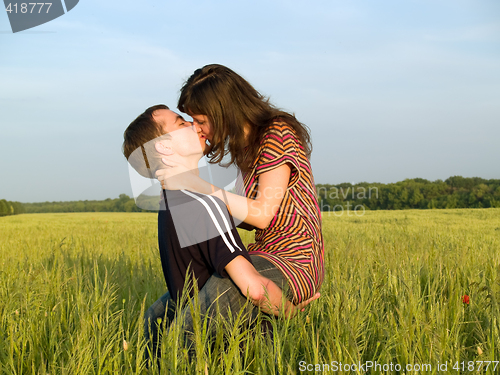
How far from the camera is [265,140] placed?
2.30 metres

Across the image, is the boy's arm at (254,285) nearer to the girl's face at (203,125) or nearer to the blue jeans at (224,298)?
the blue jeans at (224,298)

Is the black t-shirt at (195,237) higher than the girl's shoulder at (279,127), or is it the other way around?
the girl's shoulder at (279,127)

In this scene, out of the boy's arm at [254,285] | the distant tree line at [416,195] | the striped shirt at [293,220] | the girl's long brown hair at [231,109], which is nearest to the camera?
the boy's arm at [254,285]

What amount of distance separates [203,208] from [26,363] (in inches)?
44.0

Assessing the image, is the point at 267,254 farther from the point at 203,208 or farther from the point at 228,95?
the point at 228,95

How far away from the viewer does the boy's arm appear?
174 centimetres

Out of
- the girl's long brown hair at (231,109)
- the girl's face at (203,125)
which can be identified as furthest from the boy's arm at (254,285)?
the girl's face at (203,125)

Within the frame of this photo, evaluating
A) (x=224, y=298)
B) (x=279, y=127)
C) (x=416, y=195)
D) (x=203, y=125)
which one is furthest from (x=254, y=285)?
(x=416, y=195)

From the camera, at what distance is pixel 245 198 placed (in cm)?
216

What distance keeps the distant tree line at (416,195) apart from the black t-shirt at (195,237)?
19.0 meters

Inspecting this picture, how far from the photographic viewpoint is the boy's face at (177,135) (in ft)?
7.44

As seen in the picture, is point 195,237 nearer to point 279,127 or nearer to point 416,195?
point 279,127

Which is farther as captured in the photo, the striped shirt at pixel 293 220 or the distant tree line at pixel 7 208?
the distant tree line at pixel 7 208

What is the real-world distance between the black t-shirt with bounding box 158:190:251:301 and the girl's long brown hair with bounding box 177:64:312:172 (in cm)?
61
